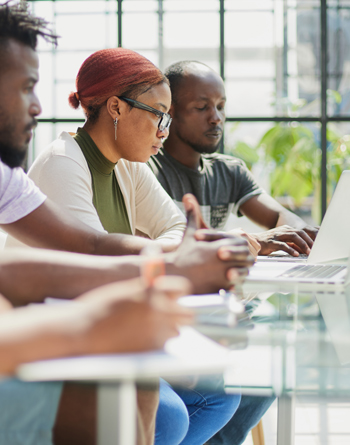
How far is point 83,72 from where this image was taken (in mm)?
1649

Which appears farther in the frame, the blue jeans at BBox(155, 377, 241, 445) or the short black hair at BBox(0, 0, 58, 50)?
the short black hair at BBox(0, 0, 58, 50)

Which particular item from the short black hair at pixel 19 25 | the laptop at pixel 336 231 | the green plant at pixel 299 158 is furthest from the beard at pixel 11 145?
the green plant at pixel 299 158

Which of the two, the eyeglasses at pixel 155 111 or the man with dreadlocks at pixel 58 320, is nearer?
the man with dreadlocks at pixel 58 320

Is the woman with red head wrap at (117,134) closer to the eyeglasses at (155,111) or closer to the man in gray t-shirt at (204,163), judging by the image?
the eyeglasses at (155,111)

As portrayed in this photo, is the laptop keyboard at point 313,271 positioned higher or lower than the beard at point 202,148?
lower

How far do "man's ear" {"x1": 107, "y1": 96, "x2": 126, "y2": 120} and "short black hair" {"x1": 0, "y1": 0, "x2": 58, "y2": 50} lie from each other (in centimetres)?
54

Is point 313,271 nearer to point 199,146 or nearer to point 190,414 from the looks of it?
point 190,414

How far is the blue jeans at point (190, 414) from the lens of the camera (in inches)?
37.0

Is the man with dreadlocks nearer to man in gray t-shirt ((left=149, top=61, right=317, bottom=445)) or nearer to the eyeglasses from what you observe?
the eyeglasses

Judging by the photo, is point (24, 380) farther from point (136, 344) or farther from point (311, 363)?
point (311, 363)

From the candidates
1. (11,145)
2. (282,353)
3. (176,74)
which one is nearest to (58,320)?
(282,353)

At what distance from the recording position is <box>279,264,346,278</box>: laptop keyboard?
1.19 meters

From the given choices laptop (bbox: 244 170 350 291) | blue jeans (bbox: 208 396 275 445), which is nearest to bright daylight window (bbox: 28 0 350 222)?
laptop (bbox: 244 170 350 291)

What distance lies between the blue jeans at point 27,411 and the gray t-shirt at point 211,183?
1.67 m
